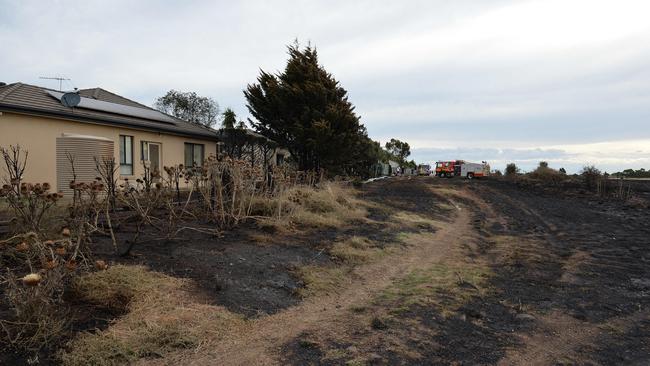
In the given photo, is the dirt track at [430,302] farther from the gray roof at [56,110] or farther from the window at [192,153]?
the window at [192,153]

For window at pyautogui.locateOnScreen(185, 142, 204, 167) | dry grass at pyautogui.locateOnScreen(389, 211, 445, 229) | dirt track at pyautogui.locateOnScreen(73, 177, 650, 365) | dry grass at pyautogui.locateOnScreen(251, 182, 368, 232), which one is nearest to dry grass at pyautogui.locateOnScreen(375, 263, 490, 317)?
dirt track at pyautogui.locateOnScreen(73, 177, 650, 365)

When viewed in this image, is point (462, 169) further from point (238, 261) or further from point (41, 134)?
point (238, 261)

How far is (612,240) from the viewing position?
1136cm

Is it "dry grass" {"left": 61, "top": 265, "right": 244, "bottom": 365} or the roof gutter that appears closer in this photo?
"dry grass" {"left": 61, "top": 265, "right": 244, "bottom": 365}

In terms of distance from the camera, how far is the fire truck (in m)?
48.0

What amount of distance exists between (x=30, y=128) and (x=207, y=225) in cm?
907

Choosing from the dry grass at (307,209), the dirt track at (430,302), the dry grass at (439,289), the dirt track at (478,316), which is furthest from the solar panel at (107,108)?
the dry grass at (439,289)

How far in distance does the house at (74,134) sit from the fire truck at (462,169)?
3596 cm

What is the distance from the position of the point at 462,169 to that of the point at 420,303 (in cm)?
4711

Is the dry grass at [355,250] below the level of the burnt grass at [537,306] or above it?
above

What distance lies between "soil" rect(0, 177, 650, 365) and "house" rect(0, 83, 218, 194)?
721 cm

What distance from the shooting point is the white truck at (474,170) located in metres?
47.8

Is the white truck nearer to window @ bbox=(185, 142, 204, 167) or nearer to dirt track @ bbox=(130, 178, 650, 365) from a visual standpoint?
window @ bbox=(185, 142, 204, 167)

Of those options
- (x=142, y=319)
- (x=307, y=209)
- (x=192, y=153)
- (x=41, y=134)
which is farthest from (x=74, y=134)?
→ (x=142, y=319)
